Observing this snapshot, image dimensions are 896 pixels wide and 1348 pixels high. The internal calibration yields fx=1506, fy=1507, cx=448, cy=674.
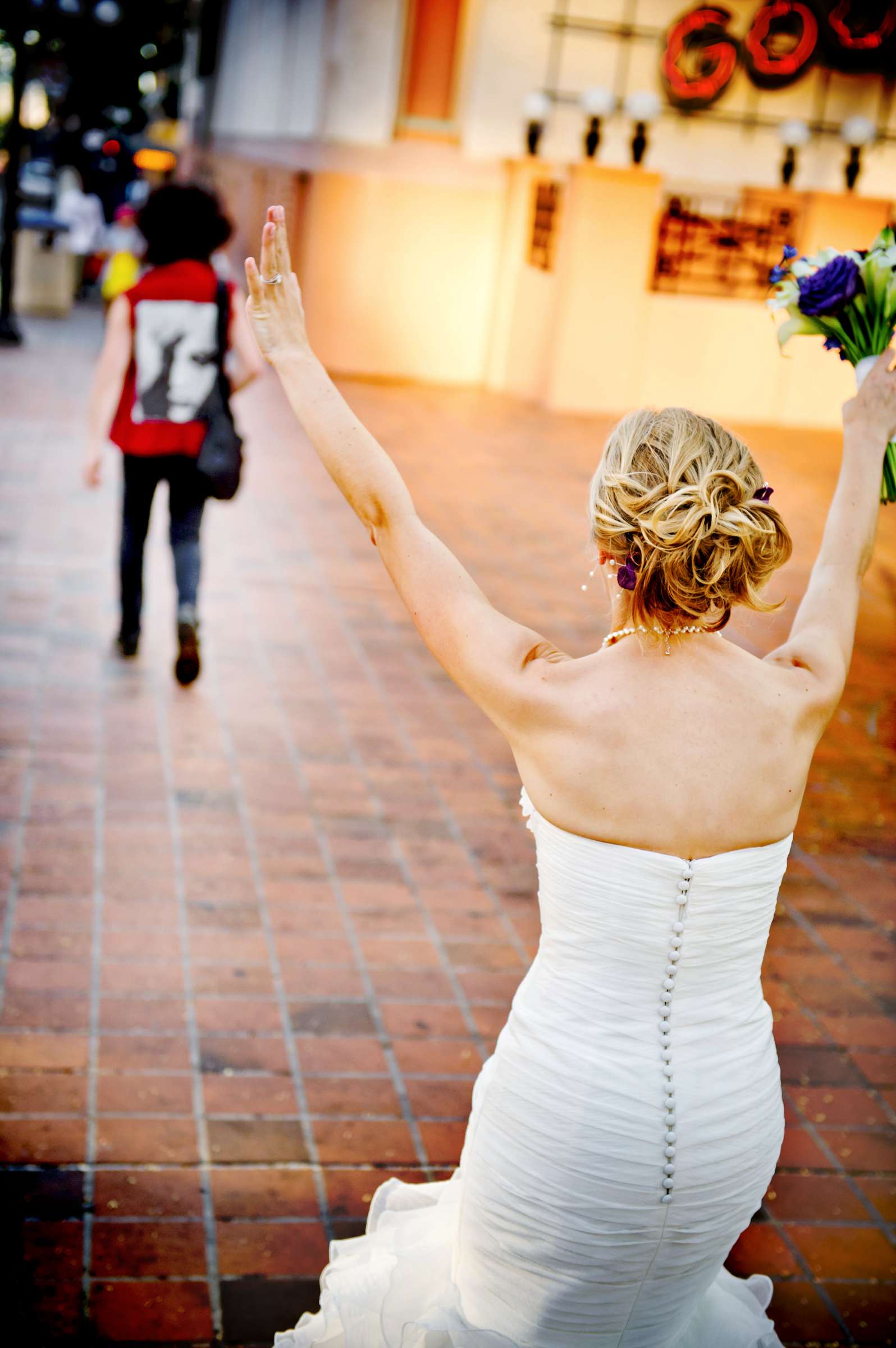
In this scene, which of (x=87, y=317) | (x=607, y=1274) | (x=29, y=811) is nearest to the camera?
(x=607, y=1274)

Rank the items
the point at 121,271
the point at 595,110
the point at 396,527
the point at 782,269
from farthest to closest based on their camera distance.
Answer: the point at 121,271 < the point at 595,110 < the point at 782,269 < the point at 396,527

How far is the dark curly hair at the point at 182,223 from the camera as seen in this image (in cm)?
579

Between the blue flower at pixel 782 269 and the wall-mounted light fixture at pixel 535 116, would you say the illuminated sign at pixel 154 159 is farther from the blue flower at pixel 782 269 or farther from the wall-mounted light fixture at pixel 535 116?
the blue flower at pixel 782 269

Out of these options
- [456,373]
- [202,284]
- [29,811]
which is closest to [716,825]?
[29,811]

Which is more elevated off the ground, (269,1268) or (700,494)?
(700,494)

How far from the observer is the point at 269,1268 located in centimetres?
310

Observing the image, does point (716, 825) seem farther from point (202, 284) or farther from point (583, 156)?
point (583, 156)

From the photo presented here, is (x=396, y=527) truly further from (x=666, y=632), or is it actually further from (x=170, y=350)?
(x=170, y=350)

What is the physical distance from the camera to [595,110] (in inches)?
634

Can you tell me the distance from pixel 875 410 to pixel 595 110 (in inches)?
583

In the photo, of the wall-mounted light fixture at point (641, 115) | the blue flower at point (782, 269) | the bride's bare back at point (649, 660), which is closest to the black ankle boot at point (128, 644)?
the blue flower at point (782, 269)

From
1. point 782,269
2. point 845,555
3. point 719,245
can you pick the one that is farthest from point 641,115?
point 845,555

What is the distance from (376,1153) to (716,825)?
1.88 meters

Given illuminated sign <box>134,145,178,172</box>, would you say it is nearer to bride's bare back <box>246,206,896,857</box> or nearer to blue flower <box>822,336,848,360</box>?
blue flower <box>822,336,848,360</box>
